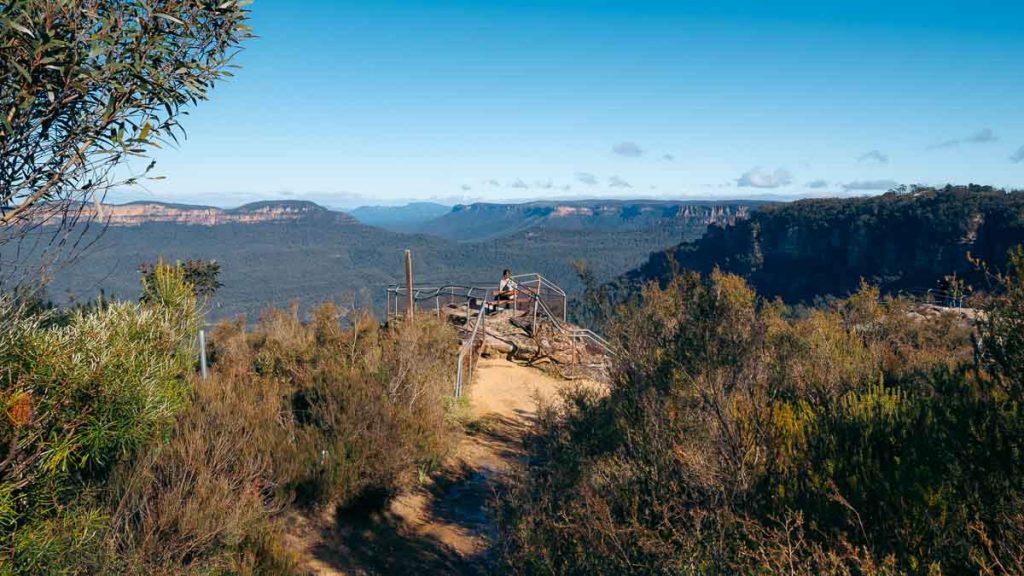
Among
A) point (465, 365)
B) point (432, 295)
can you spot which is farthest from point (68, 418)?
point (432, 295)

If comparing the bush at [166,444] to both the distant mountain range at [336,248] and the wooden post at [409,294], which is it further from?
the distant mountain range at [336,248]

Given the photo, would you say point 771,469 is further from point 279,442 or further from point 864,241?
point 864,241

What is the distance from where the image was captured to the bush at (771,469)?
11.9 feet

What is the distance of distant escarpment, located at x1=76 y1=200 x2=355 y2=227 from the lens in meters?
130

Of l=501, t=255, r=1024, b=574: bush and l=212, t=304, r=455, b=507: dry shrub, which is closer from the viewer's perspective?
l=501, t=255, r=1024, b=574: bush

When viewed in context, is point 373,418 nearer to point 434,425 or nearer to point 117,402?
point 434,425

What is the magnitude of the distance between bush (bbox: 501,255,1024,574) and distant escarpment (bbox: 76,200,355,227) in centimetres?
11945

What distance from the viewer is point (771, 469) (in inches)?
184

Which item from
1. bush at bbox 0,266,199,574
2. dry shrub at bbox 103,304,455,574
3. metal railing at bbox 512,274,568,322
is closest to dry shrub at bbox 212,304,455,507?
dry shrub at bbox 103,304,455,574

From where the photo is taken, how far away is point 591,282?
10.1 metres

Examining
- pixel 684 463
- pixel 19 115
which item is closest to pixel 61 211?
pixel 19 115

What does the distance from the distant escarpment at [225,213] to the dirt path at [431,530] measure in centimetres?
11569

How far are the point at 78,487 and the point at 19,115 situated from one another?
2619 millimetres

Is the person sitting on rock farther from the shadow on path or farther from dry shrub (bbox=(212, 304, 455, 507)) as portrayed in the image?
the shadow on path
